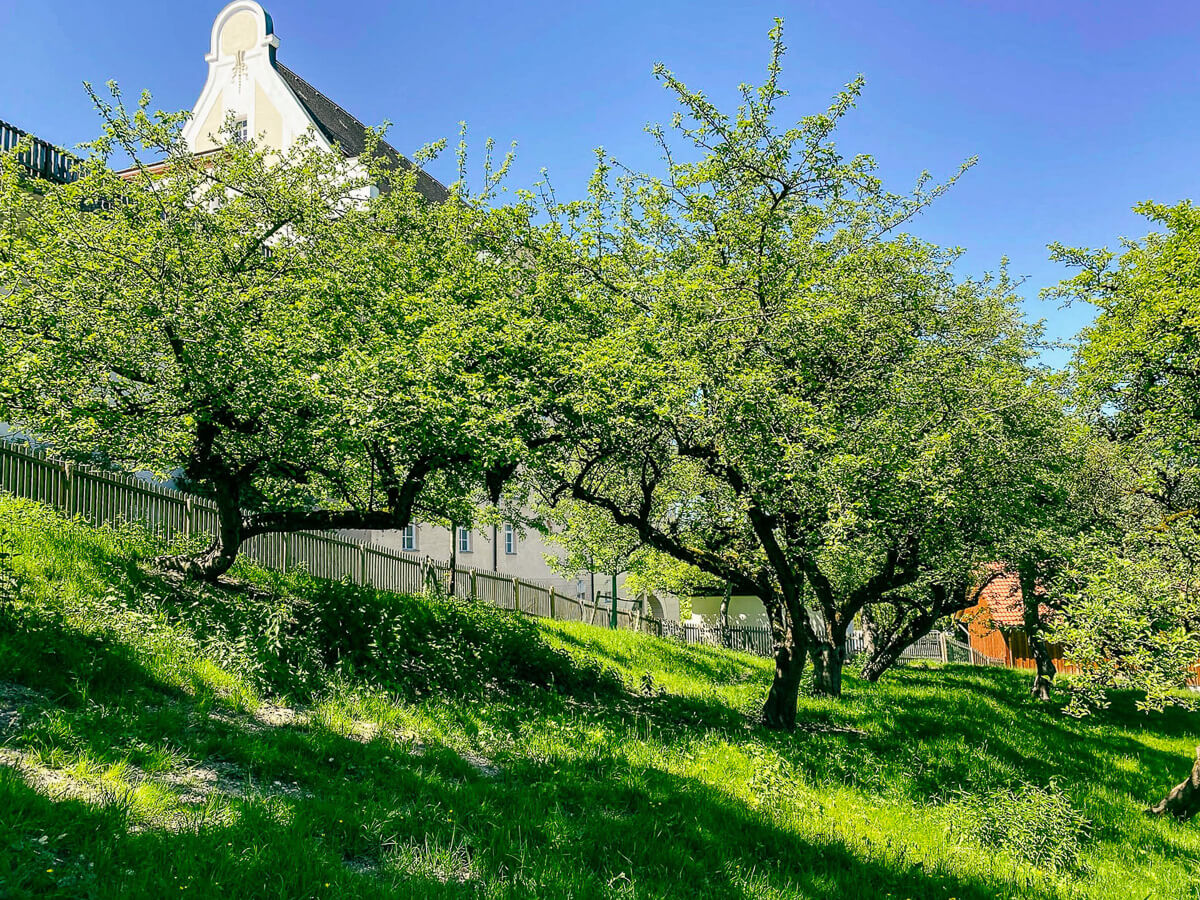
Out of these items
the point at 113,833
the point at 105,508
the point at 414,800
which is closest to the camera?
the point at 113,833

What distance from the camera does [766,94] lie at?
11281 millimetres

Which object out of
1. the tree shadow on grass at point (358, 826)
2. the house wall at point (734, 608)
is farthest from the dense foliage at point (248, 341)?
the house wall at point (734, 608)

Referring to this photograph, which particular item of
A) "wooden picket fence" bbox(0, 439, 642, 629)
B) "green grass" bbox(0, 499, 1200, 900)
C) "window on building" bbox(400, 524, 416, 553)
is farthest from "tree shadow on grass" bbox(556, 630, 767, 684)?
"window on building" bbox(400, 524, 416, 553)

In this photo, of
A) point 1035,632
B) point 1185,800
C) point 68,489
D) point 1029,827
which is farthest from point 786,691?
point 68,489

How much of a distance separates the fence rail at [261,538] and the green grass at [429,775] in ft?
3.00

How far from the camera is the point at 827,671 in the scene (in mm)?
17844

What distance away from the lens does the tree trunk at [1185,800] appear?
37.9 ft

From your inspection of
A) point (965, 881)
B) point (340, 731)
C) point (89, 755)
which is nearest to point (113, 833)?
point (89, 755)

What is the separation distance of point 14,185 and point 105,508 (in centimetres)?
458

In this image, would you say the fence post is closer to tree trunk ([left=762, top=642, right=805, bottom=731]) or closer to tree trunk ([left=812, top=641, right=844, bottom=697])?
tree trunk ([left=762, top=642, right=805, bottom=731])

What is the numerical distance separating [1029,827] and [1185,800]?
4293 millimetres

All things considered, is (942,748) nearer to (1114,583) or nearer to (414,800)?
(1114,583)

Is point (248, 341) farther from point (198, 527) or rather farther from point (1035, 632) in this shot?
point (1035, 632)

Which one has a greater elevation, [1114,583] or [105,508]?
[105,508]
